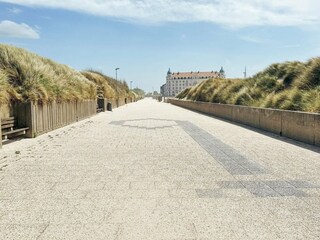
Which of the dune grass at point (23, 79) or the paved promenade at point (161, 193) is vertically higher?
the dune grass at point (23, 79)

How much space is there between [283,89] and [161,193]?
18444 millimetres

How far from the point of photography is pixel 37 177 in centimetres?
686

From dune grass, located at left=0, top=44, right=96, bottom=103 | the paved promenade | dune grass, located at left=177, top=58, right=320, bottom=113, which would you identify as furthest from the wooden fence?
dune grass, located at left=177, top=58, right=320, bottom=113

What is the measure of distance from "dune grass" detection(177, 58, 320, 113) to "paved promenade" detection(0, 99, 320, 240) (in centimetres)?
486

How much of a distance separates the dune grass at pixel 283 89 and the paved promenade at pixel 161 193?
192 inches

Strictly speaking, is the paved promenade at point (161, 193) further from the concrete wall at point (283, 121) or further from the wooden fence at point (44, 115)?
the wooden fence at point (44, 115)

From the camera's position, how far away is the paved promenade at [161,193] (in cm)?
411

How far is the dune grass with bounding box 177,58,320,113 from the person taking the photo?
1466 cm

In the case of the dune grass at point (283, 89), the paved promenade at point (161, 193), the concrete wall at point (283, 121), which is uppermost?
the dune grass at point (283, 89)

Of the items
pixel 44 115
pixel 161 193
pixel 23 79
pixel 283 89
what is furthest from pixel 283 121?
pixel 23 79

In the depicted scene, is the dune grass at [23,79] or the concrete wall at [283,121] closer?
the concrete wall at [283,121]

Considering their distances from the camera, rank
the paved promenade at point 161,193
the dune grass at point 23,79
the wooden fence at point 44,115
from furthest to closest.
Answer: the dune grass at point 23,79
the wooden fence at point 44,115
the paved promenade at point 161,193

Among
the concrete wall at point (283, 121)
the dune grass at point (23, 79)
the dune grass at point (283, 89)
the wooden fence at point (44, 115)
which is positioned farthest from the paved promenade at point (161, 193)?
the dune grass at point (283, 89)

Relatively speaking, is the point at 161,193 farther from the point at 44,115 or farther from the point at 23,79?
the point at 23,79
